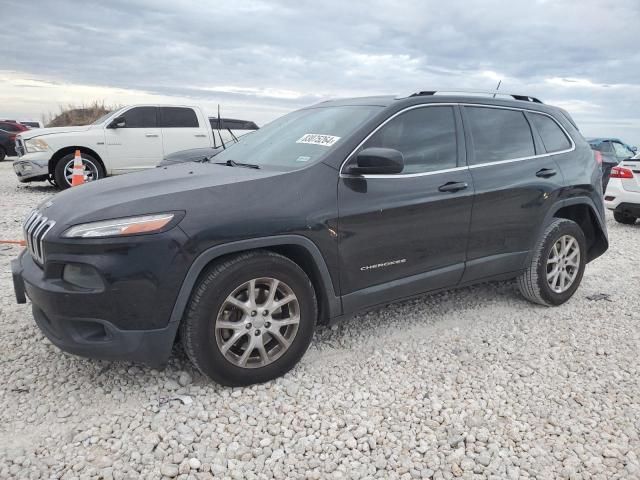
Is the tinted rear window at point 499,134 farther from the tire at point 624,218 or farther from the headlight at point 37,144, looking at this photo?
the headlight at point 37,144

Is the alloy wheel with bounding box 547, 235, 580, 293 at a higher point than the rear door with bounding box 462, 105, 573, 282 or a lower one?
lower

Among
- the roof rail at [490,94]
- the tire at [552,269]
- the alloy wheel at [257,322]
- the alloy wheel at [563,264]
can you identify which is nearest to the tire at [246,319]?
the alloy wheel at [257,322]

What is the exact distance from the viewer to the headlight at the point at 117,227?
2.64 metres

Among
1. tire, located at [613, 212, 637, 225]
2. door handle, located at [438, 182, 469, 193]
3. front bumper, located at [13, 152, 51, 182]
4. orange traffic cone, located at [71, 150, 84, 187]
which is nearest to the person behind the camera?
door handle, located at [438, 182, 469, 193]

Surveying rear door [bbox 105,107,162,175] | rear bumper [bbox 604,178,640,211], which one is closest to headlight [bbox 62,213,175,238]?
rear door [bbox 105,107,162,175]

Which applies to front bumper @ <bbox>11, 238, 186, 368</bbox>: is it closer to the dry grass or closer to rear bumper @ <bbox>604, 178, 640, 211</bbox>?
rear bumper @ <bbox>604, 178, 640, 211</bbox>

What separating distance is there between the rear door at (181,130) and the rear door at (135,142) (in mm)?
146

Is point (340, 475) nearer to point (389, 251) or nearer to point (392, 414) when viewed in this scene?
point (392, 414)

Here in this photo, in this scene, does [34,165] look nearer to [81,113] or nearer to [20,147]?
[20,147]

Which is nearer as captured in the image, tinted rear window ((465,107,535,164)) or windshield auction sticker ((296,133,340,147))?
windshield auction sticker ((296,133,340,147))

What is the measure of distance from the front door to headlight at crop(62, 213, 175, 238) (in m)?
1.11

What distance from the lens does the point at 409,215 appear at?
3.48 meters

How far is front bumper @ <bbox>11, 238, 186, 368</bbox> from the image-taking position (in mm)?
2666

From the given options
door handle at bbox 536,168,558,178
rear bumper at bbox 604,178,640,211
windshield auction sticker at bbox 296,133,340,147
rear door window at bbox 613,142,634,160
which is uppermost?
windshield auction sticker at bbox 296,133,340,147
